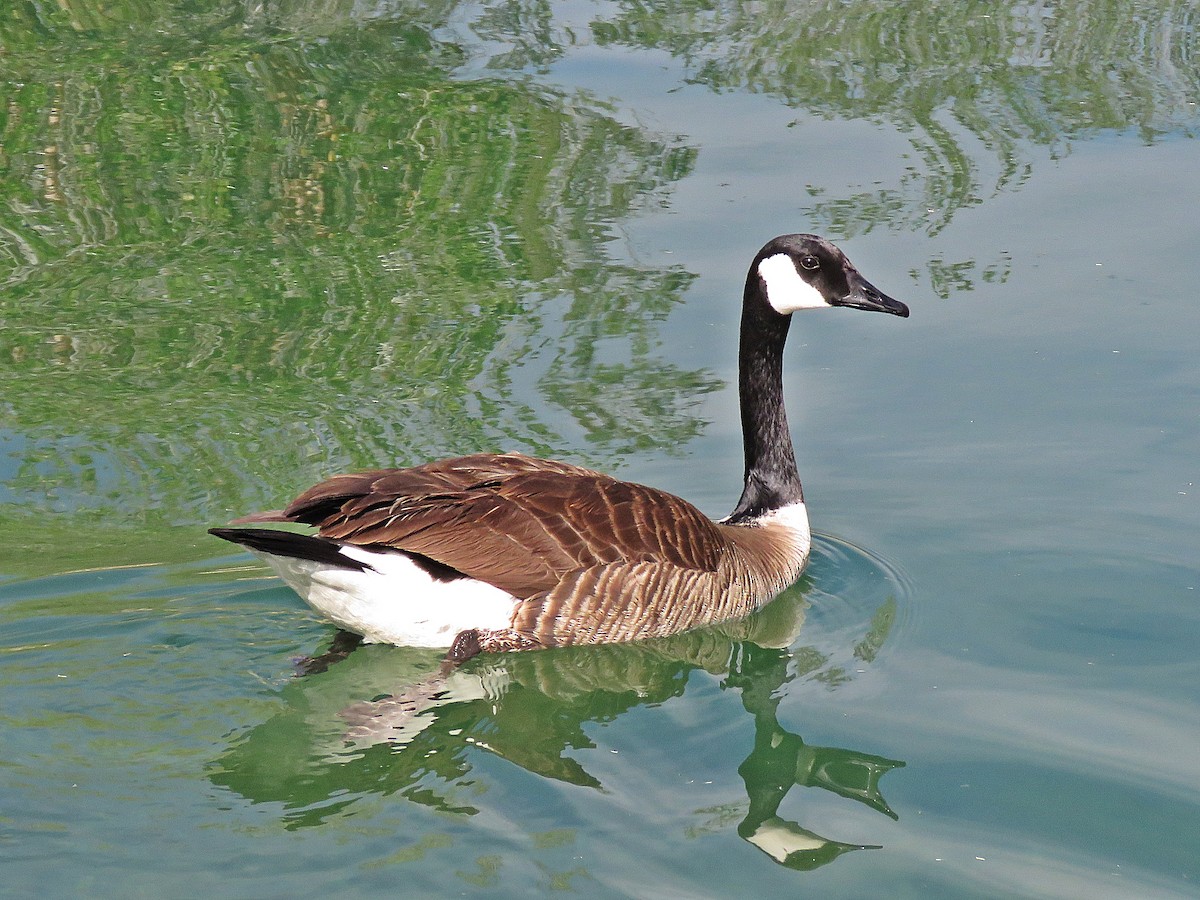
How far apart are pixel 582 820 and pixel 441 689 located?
119 centimetres

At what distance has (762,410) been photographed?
7316mm

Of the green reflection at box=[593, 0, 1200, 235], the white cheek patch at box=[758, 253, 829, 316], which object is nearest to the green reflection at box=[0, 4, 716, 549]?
the white cheek patch at box=[758, 253, 829, 316]

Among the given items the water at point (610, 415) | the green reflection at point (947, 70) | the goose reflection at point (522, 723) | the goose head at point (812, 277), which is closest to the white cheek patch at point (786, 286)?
the goose head at point (812, 277)

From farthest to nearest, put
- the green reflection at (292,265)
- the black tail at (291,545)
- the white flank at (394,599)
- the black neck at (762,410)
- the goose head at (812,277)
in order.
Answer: the green reflection at (292,265) < the black neck at (762,410) < the goose head at (812,277) < the white flank at (394,599) < the black tail at (291,545)

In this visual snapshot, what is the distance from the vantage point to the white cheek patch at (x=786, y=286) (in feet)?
23.2

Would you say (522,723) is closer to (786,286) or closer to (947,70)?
(786,286)

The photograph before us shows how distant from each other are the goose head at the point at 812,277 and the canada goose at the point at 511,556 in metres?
0.02

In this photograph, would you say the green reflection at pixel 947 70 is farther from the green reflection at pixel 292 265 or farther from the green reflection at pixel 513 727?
the green reflection at pixel 513 727

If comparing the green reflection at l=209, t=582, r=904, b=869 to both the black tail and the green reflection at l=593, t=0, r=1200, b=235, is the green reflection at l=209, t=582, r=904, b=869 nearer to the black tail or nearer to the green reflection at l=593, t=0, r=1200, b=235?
the black tail

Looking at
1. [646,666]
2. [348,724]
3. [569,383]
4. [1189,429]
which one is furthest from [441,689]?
[1189,429]

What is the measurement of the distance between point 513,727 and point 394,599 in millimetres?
718

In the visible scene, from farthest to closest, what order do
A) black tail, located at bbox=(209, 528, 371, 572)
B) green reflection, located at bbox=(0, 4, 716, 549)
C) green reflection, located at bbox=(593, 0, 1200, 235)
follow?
green reflection, located at bbox=(593, 0, 1200, 235) < green reflection, located at bbox=(0, 4, 716, 549) < black tail, located at bbox=(209, 528, 371, 572)

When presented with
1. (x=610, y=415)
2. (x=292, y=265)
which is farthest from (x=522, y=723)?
(x=292, y=265)

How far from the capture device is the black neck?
285 inches
